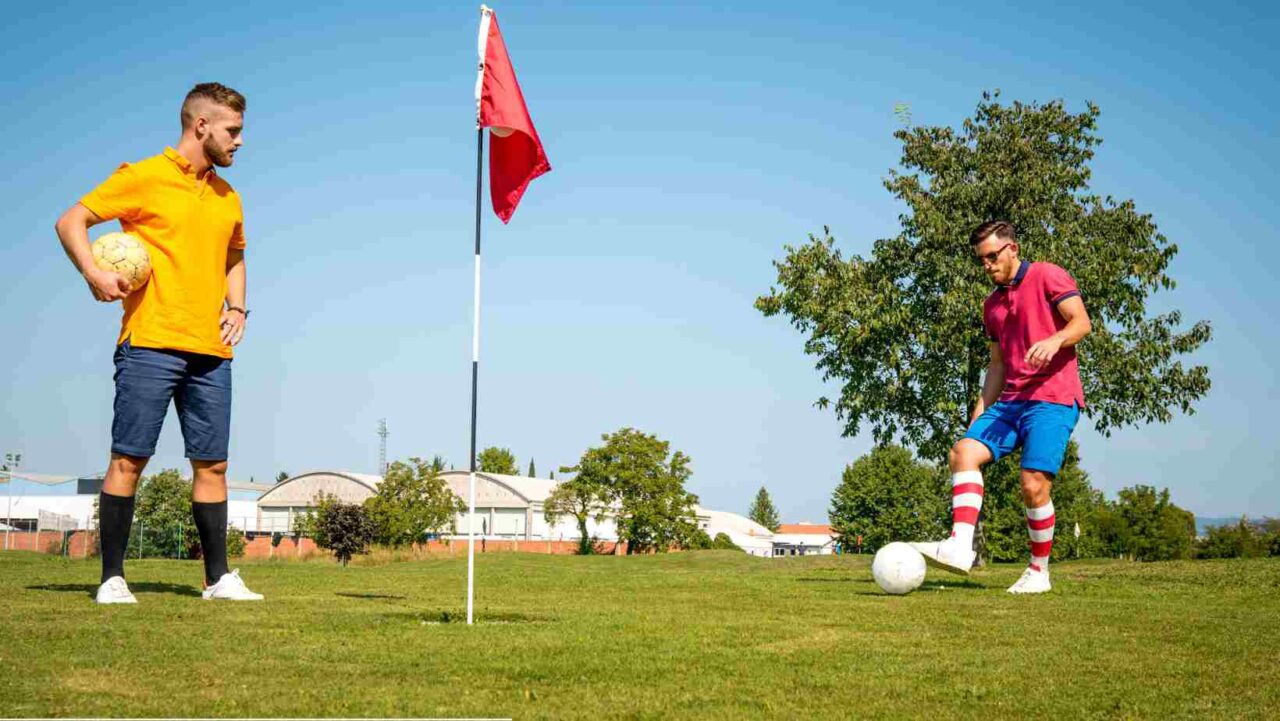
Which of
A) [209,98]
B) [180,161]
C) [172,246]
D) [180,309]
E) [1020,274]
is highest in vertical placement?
[209,98]

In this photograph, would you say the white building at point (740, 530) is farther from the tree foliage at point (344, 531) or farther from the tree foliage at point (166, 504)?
the tree foliage at point (344, 531)

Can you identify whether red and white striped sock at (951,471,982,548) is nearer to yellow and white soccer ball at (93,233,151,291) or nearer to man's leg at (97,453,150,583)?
man's leg at (97,453,150,583)

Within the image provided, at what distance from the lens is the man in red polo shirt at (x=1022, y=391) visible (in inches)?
336

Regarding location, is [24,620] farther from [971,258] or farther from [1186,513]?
[1186,513]

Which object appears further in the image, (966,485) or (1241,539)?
(1241,539)

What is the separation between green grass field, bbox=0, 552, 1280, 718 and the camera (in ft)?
12.4

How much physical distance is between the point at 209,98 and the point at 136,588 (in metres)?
3.71

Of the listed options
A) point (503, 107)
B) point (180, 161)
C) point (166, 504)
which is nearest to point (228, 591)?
point (180, 161)

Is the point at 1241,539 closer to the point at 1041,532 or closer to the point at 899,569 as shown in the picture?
Answer: the point at 1041,532

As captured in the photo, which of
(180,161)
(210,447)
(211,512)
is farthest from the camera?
(211,512)

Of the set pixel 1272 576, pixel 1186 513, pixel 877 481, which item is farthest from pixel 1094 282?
pixel 1186 513

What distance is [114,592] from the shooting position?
6.71 meters

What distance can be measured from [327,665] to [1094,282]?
28.9 m

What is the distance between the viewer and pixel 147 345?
674cm
